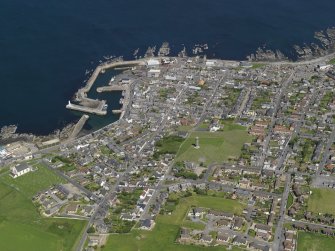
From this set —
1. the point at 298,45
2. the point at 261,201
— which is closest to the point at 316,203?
the point at 261,201

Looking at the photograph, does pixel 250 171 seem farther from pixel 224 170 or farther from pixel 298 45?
pixel 298 45

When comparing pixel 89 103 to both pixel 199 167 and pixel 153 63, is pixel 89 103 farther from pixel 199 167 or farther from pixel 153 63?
pixel 199 167

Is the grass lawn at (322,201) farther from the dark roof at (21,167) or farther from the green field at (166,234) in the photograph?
the dark roof at (21,167)

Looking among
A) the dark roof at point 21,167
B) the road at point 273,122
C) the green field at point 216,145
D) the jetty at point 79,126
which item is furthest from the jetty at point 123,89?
the road at point 273,122

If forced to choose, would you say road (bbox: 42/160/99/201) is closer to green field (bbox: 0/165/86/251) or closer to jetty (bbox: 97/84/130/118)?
green field (bbox: 0/165/86/251)

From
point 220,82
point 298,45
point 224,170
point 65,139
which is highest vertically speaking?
point 298,45

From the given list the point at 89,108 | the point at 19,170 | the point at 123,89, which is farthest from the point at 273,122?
the point at 19,170
